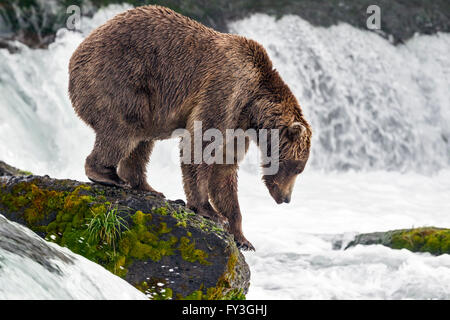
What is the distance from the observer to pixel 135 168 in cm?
751

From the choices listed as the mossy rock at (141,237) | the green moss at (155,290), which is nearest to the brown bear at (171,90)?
the mossy rock at (141,237)

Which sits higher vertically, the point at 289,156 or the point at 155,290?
the point at 289,156

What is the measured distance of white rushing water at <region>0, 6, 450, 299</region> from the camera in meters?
8.50

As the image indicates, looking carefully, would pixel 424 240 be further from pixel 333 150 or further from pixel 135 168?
pixel 333 150

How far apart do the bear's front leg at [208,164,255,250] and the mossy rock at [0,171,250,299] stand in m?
1.19

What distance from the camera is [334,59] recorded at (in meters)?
17.0

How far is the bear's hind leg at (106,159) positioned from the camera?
22.5 ft

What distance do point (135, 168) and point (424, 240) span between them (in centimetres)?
384

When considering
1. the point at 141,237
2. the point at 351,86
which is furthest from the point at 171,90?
the point at 351,86

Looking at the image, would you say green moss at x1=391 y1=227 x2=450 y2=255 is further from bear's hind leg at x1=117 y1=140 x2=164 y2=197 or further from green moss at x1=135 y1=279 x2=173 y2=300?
green moss at x1=135 y1=279 x2=173 y2=300

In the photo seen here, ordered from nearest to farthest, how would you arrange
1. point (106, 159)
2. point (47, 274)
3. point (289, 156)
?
point (47, 274)
point (106, 159)
point (289, 156)

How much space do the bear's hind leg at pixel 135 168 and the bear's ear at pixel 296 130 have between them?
1.64 metres

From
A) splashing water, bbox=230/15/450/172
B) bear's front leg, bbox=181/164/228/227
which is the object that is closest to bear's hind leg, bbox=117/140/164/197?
bear's front leg, bbox=181/164/228/227

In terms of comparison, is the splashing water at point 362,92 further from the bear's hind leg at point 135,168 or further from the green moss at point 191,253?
the green moss at point 191,253
